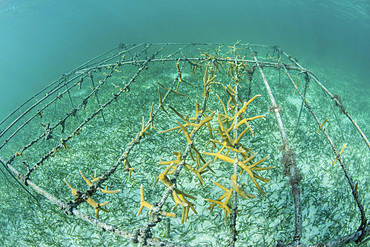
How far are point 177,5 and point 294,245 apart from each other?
4229 centimetres

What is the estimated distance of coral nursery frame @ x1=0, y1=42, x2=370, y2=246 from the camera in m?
2.00

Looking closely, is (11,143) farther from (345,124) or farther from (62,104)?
(345,124)

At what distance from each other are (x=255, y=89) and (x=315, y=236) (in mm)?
5930

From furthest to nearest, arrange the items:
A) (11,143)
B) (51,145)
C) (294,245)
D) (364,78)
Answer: (364,78)
(11,143)
(51,145)
(294,245)

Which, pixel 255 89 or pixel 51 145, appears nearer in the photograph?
pixel 51 145

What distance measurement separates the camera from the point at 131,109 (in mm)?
7121

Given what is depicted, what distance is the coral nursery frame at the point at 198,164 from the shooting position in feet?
6.56

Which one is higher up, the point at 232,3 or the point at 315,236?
the point at 232,3

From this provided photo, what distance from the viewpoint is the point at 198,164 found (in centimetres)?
245

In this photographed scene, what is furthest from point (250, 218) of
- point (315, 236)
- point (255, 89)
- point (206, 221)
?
point (255, 89)

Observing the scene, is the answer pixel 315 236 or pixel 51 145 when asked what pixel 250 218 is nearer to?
pixel 315 236

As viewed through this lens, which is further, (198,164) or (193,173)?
(193,173)

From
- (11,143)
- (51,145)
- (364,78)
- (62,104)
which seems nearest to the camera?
(51,145)

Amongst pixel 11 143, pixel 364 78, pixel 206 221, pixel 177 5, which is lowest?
pixel 206 221
